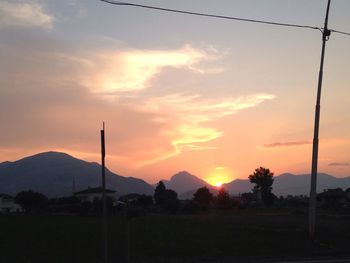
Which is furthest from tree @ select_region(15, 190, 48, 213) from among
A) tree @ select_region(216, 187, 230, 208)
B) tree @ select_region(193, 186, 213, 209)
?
tree @ select_region(216, 187, 230, 208)

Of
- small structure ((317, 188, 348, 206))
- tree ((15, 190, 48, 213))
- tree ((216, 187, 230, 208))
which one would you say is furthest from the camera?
small structure ((317, 188, 348, 206))

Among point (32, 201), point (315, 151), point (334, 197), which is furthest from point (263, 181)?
point (315, 151)

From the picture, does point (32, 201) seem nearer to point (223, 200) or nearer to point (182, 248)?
point (223, 200)

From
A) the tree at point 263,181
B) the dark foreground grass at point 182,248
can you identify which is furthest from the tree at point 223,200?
the dark foreground grass at point 182,248

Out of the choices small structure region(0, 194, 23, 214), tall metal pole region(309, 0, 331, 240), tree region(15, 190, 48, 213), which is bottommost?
small structure region(0, 194, 23, 214)

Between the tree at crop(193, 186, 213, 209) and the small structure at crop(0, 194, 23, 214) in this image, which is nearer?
the tree at crop(193, 186, 213, 209)

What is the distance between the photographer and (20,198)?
383 feet

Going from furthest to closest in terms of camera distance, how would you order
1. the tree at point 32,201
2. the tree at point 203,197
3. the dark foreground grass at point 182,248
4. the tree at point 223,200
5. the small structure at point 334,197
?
the small structure at point 334,197
the tree at point 203,197
the tree at point 223,200
the tree at point 32,201
the dark foreground grass at point 182,248

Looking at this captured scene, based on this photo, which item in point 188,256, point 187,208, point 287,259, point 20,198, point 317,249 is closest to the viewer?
point 287,259

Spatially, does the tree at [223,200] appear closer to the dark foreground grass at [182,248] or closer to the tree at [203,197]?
the tree at [203,197]

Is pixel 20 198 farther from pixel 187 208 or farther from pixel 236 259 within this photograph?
Result: pixel 236 259

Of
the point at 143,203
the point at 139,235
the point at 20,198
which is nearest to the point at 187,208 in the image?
the point at 143,203

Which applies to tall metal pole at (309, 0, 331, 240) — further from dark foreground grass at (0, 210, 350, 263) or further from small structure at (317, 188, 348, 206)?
small structure at (317, 188, 348, 206)

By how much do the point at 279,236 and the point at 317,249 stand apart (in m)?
5.14
